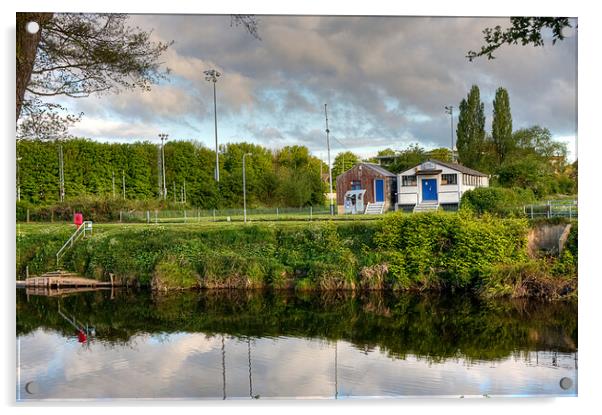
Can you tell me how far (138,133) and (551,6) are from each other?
15.6ft

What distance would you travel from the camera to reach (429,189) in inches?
336

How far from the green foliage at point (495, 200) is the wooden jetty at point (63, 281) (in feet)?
17.2

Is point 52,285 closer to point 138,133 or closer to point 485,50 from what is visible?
point 138,133

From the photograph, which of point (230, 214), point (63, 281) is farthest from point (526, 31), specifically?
point (63, 281)

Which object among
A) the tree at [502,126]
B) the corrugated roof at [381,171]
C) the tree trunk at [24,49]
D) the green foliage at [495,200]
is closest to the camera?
the tree trunk at [24,49]

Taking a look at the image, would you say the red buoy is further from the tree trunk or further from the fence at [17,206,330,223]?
the tree trunk

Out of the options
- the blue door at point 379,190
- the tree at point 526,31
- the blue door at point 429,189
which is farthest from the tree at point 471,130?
the tree at point 526,31

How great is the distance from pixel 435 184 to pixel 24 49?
5.41 m

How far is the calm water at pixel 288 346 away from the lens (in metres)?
4.92

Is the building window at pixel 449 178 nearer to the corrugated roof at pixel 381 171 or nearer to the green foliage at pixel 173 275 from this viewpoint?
the corrugated roof at pixel 381 171

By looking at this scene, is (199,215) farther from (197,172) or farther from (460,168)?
(460,168)

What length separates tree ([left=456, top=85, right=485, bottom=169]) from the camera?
7.07 metres

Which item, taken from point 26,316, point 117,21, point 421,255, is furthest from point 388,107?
point 26,316

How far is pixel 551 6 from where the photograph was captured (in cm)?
477
